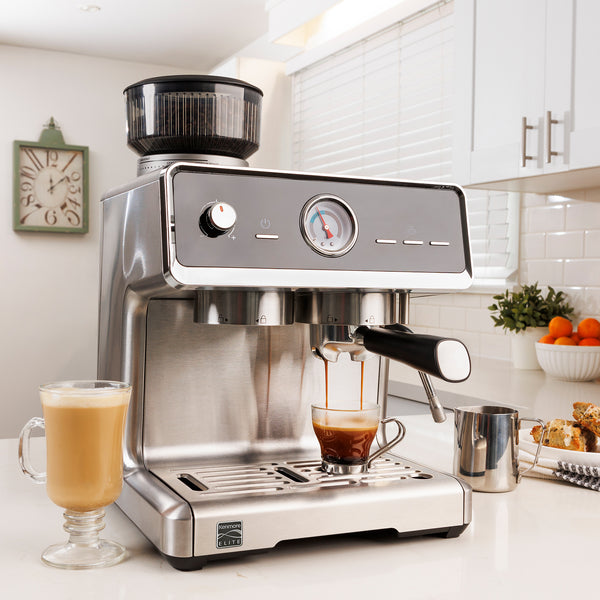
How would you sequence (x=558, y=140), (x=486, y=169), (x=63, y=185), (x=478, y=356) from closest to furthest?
(x=558, y=140) < (x=486, y=169) < (x=478, y=356) < (x=63, y=185)

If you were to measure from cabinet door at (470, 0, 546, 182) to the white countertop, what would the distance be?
1263 mm

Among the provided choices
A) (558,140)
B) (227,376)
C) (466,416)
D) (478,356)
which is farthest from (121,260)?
(478,356)

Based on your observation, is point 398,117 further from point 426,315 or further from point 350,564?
point 350,564

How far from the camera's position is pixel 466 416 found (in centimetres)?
95

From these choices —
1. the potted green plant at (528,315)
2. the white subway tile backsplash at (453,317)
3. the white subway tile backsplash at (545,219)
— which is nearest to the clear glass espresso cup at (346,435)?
the potted green plant at (528,315)

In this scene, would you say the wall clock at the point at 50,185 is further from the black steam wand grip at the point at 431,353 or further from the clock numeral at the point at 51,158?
the black steam wand grip at the point at 431,353

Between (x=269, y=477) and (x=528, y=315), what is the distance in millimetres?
1607

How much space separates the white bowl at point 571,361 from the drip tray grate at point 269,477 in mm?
1310

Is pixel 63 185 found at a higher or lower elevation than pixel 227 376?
higher

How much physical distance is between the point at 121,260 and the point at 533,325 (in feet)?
5.44

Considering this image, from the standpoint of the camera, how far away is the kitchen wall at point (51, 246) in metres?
3.96

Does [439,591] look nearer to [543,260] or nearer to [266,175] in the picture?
[266,175]

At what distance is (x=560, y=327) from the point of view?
6.93 feet

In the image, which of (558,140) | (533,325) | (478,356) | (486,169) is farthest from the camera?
(478,356)
